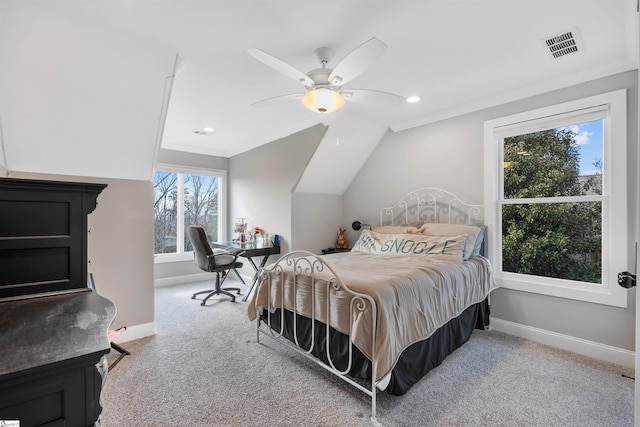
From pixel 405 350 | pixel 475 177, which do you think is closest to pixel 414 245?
pixel 475 177

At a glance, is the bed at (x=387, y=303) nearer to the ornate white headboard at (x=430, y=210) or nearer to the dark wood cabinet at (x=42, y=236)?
the ornate white headboard at (x=430, y=210)

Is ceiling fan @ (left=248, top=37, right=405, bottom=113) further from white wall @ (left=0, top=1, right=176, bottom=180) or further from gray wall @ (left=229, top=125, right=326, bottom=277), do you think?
gray wall @ (left=229, top=125, right=326, bottom=277)

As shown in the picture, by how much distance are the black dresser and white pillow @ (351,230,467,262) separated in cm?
255

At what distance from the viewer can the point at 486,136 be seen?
308 centimetres

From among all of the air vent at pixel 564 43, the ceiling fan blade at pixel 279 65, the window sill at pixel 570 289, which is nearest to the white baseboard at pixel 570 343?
the window sill at pixel 570 289

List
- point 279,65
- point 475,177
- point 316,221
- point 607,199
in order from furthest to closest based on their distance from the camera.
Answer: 1. point 316,221
2. point 475,177
3. point 607,199
4. point 279,65

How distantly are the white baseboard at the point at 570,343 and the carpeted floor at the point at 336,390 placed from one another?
0.09 m

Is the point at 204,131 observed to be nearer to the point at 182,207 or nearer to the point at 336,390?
the point at 182,207

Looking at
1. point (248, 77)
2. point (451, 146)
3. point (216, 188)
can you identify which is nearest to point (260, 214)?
point (216, 188)

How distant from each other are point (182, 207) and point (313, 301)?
3.93 m

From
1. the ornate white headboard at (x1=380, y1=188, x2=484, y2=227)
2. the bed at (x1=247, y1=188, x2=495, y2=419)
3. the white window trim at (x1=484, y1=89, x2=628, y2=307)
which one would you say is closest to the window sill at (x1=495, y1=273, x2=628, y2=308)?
the white window trim at (x1=484, y1=89, x2=628, y2=307)

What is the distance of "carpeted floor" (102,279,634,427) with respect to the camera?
1.71 meters

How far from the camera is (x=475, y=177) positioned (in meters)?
3.19

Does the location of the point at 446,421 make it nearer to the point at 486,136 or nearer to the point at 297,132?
the point at 486,136
